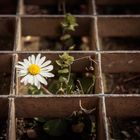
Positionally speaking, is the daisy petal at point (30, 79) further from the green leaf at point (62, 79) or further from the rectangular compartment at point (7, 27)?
the rectangular compartment at point (7, 27)

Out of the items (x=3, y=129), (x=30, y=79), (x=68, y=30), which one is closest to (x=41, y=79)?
(x=30, y=79)

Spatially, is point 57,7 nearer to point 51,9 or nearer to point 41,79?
point 51,9

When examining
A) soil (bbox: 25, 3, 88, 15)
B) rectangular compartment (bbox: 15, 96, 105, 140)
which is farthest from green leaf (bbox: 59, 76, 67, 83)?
soil (bbox: 25, 3, 88, 15)

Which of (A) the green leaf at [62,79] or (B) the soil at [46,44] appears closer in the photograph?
(A) the green leaf at [62,79]

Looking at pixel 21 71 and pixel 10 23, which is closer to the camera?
pixel 21 71

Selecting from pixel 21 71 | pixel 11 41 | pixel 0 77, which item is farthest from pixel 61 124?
pixel 11 41

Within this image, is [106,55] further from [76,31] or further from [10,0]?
[10,0]

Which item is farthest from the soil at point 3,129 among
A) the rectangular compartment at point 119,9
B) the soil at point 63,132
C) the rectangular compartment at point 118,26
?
the rectangular compartment at point 119,9
